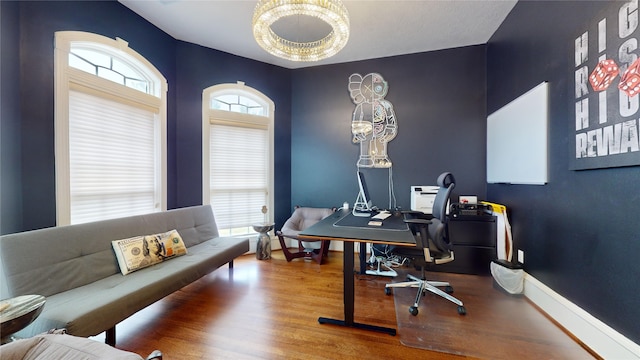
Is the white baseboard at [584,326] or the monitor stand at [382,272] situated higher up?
the white baseboard at [584,326]

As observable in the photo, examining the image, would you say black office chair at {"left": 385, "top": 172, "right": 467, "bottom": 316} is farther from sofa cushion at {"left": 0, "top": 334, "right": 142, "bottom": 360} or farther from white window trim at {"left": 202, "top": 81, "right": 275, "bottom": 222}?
white window trim at {"left": 202, "top": 81, "right": 275, "bottom": 222}

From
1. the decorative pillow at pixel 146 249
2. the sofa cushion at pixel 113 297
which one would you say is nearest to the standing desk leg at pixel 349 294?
the sofa cushion at pixel 113 297

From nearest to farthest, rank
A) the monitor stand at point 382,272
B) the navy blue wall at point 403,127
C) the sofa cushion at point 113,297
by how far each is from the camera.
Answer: the sofa cushion at point 113,297 → the monitor stand at point 382,272 → the navy blue wall at point 403,127

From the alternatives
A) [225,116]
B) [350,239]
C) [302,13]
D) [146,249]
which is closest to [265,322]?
[350,239]

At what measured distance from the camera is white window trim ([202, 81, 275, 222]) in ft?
10.9

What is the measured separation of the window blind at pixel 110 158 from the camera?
2156 millimetres

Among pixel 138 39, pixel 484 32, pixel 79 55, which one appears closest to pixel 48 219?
pixel 79 55

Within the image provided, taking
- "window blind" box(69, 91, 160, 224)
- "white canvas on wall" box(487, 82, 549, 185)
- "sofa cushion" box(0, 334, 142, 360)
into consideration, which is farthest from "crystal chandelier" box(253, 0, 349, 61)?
"sofa cushion" box(0, 334, 142, 360)

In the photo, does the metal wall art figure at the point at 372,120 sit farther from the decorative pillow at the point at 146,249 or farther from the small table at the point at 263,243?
the decorative pillow at the point at 146,249

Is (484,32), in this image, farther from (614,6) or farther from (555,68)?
(614,6)

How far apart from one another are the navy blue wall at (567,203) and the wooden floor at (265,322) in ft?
1.64

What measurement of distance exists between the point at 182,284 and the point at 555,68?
378 centimetres

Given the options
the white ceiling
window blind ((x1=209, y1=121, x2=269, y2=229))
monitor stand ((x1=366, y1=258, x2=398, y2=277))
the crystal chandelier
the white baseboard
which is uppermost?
the white ceiling

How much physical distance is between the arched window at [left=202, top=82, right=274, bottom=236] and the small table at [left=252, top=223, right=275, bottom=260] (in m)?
0.43
